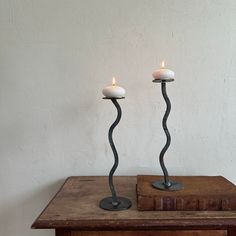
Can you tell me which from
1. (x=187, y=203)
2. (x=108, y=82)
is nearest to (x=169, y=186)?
(x=187, y=203)

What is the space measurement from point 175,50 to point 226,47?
0.54 ft

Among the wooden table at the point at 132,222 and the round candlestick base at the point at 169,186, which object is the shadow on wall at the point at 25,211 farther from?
the round candlestick base at the point at 169,186

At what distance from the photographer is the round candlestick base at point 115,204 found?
678mm

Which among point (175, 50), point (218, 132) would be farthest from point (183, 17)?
point (218, 132)

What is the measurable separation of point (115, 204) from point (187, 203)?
176 millimetres

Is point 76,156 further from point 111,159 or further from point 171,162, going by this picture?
point 171,162

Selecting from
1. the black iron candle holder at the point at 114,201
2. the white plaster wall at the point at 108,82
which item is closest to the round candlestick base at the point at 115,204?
the black iron candle holder at the point at 114,201

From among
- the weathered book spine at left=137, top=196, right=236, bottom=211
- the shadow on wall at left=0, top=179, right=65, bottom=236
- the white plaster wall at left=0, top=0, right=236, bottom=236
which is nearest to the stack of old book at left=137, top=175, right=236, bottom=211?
the weathered book spine at left=137, top=196, right=236, bottom=211

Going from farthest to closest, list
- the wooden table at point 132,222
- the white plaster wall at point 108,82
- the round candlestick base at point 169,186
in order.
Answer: the white plaster wall at point 108,82
the round candlestick base at point 169,186
the wooden table at point 132,222

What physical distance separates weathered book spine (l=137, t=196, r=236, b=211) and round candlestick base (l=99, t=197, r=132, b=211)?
0.04 meters

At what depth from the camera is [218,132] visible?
3.00ft

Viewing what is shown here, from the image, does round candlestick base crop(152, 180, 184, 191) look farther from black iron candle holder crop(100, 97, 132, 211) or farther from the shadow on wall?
the shadow on wall

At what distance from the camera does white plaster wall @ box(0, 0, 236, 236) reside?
0.90 m

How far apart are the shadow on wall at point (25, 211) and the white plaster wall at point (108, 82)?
3 cm
